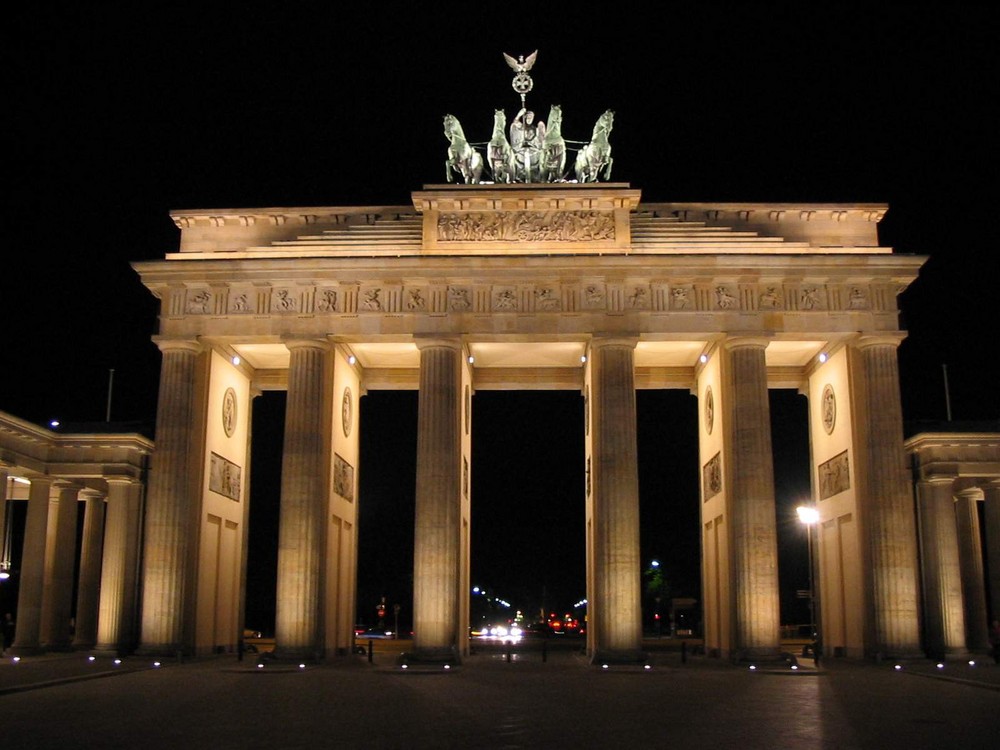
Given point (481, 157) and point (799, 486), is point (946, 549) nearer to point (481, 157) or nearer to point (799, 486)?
point (481, 157)

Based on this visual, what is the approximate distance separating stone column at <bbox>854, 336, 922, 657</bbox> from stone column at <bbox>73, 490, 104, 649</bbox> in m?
30.8

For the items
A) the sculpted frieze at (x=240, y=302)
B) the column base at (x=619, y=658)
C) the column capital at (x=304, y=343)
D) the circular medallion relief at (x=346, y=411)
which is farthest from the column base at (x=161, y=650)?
the column base at (x=619, y=658)

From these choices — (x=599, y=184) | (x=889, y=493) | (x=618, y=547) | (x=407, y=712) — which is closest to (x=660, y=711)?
(x=407, y=712)

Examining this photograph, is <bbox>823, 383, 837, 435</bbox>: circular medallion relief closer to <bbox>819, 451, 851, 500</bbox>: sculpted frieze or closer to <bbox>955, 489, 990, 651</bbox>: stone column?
<bbox>819, 451, 851, 500</bbox>: sculpted frieze

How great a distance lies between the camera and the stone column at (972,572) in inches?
1591

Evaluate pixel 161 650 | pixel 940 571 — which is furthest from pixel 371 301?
pixel 940 571

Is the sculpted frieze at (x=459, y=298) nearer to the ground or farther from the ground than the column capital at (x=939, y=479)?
farther from the ground

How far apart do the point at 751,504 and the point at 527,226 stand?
12.8 metres

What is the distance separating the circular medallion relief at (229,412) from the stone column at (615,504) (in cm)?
1434

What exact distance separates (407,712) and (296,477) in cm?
1828

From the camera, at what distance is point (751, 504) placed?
3656 centimetres

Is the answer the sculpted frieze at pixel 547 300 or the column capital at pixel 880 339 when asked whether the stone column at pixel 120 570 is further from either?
the column capital at pixel 880 339

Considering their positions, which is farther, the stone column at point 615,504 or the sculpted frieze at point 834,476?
the sculpted frieze at point 834,476

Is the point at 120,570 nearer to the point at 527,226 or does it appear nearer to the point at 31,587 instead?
the point at 31,587
